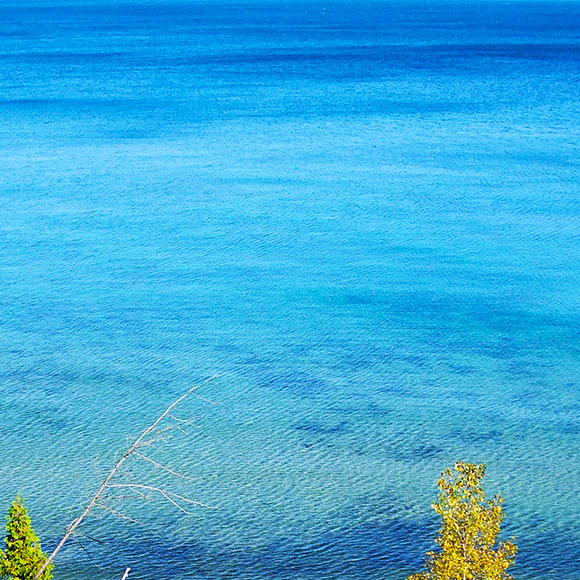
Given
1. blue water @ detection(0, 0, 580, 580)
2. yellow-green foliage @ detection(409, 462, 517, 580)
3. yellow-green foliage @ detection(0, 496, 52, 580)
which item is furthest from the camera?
blue water @ detection(0, 0, 580, 580)

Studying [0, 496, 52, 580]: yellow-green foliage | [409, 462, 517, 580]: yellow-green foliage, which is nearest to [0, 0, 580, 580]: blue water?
[0, 496, 52, 580]: yellow-green foliage

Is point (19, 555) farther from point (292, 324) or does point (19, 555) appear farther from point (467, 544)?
point (292, 324)

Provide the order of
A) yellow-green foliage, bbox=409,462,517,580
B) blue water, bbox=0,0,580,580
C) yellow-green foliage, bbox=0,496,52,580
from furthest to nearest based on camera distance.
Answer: blue water, bbox=0,0,580,580 < yellow-green foliage, bbox=0,496,52,580 < yellow-green foliage, bbox=409,462,517,580

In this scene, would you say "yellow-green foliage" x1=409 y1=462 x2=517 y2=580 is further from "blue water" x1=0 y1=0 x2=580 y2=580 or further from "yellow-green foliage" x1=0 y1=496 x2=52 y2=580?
"blue water" x1=0 y1=0 x2=580 y2=580

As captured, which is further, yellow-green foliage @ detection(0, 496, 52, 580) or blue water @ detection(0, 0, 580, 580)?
blue water @ detection(0, 0, 580, 580)

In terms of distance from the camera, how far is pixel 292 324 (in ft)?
81.5

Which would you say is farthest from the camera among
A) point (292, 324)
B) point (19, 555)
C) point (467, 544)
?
point (292, 324)

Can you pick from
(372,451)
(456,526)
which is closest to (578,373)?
(372,451)

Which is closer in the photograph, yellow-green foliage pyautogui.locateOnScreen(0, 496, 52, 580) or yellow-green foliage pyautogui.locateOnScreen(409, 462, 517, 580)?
yellow-green foliage pyautogui.locateOnScreen(409, 462, 517, 580)

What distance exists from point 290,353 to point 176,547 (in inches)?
315

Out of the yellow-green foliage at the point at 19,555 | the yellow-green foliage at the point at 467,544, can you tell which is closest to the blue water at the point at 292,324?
the yellow-green foliage at the point at 19,555

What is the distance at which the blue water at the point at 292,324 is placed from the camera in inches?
657

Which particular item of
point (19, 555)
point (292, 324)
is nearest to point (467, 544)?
point (19, 555)

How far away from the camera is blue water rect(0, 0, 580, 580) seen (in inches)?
657
